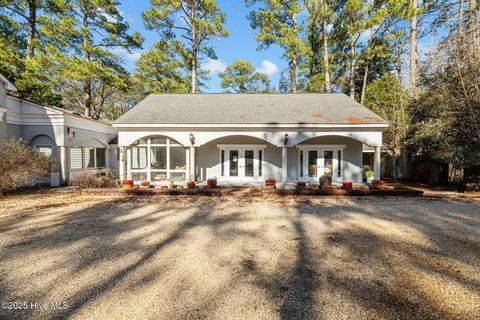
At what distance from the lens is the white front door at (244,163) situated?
13.1m

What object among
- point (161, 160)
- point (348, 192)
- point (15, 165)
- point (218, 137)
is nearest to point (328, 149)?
point (348, 192)

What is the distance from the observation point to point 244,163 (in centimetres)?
1312

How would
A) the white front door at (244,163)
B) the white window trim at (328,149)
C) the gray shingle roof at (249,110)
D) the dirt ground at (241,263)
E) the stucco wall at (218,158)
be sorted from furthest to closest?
the white front door at (244,163), the stucco wall at (218,158), the white window trim at (328,149), the gray shingle roof at (249,110), the dirt ground at (241,263)


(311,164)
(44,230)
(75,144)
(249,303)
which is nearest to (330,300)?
(249,303)

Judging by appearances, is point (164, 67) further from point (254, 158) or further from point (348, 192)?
point (348, 192)

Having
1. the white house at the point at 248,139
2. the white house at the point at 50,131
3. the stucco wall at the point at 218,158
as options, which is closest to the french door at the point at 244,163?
the white house at the point at 248,139

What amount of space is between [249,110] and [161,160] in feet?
19.2

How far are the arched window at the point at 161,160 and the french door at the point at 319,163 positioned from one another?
6948mm

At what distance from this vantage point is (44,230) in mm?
5523

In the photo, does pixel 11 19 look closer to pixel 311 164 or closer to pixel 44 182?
pixel 44 182

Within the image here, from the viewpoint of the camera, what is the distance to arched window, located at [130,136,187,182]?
→ 12109 mm

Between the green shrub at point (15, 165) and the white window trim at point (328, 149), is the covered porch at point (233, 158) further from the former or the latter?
the green shrub at point (15, 165)

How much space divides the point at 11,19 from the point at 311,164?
24296mm

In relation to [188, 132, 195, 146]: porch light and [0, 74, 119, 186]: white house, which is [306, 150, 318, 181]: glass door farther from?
[0, 74, 119, 186]: white house
